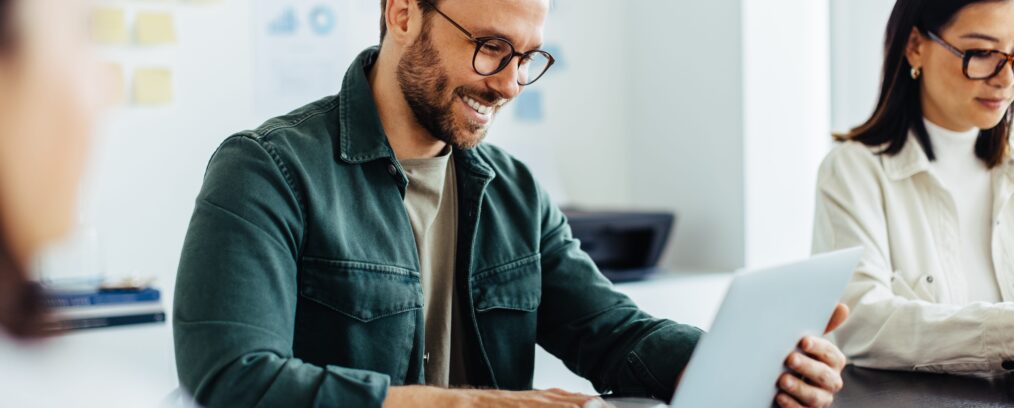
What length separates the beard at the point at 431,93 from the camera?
1305 millimetres

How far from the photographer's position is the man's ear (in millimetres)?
1331

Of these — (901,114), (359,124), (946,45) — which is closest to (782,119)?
(901,114)

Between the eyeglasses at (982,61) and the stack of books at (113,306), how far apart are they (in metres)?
1.63

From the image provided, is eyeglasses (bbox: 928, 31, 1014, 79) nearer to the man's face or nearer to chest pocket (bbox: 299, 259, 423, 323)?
the man's face

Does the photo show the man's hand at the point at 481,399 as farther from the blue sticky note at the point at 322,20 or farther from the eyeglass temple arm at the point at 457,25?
the blue sticky note at the point at 322,20

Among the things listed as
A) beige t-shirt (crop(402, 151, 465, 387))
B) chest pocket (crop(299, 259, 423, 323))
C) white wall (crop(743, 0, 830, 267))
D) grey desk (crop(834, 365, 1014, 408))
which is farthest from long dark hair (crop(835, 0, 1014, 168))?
white wall (crop(743, 0, 830, 267))

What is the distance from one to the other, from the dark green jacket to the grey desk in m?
0.23

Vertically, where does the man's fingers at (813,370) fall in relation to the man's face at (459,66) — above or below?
below

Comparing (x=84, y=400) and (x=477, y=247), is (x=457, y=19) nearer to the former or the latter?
(x=477, y=247)

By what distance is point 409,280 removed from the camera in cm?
125

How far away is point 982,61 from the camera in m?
1.56

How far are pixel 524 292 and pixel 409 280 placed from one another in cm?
20

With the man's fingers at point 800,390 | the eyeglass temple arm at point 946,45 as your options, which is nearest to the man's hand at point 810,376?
the man's fingers at point 800,390

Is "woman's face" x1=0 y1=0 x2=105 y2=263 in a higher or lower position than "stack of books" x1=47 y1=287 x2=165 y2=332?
higher
